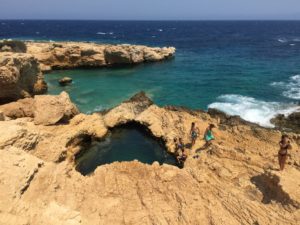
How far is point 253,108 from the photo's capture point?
1071 inches

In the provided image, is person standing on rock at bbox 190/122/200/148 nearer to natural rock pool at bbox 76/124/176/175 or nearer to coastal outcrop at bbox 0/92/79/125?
natural rock pool at bbox 76/124/176/175

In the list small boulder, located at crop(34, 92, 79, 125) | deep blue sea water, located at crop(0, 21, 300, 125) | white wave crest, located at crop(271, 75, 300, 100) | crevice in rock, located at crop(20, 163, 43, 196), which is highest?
crevice in rock, located at crop(20, 163, 43, 196)

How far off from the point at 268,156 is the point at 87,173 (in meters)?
9.41

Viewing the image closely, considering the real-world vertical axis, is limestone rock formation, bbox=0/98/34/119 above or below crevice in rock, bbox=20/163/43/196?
below

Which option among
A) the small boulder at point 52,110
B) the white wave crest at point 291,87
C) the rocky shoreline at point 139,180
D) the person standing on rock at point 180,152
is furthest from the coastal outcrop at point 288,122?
the small boulder at point 52,110

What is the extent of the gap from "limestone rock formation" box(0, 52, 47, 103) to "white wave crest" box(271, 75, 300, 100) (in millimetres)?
24401

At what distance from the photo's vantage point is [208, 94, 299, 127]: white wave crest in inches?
982

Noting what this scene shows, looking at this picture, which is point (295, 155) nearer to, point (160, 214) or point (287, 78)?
point (160, 214)

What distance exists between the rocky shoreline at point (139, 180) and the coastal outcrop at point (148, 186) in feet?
0.10

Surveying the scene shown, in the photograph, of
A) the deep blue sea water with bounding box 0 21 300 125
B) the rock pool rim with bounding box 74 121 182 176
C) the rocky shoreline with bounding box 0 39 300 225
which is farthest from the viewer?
the deep blue sea water with bounding box 0 21 300 125

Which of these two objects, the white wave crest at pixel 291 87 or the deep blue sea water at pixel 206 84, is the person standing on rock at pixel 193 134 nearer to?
the deep blue sea water at pixel 206 84

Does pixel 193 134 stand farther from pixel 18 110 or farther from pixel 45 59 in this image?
pixel 45 59

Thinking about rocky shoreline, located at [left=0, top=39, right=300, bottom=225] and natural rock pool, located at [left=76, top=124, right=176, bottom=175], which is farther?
natural rock pool, located at [left=76, top=124, right=176, bottom=175]

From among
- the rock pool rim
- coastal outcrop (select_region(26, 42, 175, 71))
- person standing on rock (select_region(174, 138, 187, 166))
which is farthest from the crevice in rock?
coastal outcrop (select_region(26, 42, 175, 71))
